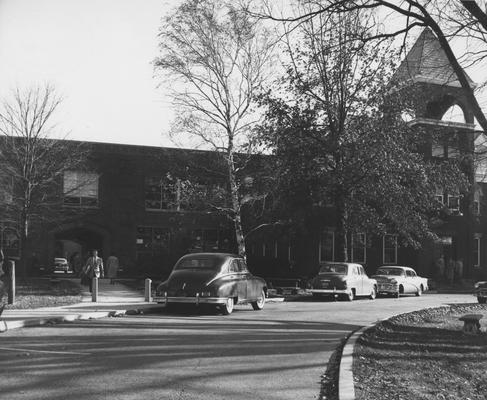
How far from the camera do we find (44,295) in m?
21.0

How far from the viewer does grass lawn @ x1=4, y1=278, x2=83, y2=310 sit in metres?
17.7

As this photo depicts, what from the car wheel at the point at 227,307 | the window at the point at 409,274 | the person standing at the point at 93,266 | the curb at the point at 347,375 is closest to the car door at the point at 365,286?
the window at the point at 409,274

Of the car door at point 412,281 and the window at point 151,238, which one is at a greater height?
the window at point 151,238

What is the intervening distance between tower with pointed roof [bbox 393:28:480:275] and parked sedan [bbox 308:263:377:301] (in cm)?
543

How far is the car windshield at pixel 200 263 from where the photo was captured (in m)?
17.2

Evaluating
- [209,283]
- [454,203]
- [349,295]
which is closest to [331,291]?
[349,295]

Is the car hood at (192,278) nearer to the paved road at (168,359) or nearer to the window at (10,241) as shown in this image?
the paved road at (168,359)

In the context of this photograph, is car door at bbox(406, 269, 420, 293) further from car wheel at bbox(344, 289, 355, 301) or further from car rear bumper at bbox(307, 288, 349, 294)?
car rear bumper at bbox(307, 288, 349, 294)

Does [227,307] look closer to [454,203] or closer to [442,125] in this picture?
[442,125]

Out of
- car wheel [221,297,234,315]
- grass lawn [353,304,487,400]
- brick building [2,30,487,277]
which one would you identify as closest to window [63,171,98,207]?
brick building [2,30,487,277]

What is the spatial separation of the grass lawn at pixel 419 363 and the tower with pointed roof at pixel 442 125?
512 cm

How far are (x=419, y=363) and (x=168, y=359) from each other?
369 cm

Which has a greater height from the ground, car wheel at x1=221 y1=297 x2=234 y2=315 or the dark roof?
the dark roof

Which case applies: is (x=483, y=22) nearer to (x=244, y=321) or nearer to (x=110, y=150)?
(x=244, y=321)
